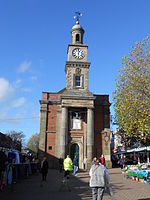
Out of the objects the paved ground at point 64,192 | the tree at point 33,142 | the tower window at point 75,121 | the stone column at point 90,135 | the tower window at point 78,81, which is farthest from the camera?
the tree at point 33,142

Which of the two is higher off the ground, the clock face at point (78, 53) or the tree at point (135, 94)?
the clock face at point (78, 53)

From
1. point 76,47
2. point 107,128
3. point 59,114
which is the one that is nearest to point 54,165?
point 59,114

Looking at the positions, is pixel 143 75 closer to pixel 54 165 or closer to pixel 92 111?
pixel 92 111

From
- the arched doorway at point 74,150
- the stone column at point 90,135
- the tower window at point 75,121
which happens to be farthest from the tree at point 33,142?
the stone column at point 90,135

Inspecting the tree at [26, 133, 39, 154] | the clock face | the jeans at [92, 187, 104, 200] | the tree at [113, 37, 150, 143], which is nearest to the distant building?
the clock face

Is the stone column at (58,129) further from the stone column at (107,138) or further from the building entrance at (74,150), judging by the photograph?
the stone column at (107,138)

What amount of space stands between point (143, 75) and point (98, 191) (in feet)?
41.5

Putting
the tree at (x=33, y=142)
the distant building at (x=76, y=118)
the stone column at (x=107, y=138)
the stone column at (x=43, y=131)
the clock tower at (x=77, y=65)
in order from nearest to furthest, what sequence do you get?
the distant building at (x=76, y=118) < the stone column at (x=43, y=131) < the stone column at (x=107, y=138) < the clock tower at (x=77, y=65) < the tree at (x=33, y=142)

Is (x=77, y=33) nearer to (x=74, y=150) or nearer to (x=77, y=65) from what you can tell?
(x=77, y=65)

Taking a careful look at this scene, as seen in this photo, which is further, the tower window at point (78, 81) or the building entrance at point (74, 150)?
the tower window at point (78, 81)

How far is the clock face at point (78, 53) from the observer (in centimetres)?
3597

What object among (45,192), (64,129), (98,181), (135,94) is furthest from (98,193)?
(64,129)

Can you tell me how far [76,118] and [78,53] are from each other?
10.4 metres

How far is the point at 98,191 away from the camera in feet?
23.0
